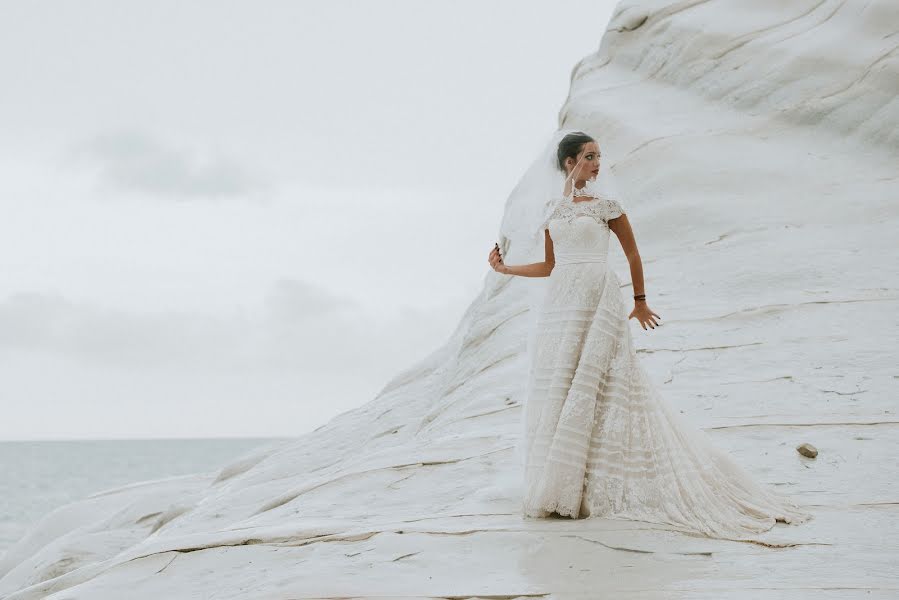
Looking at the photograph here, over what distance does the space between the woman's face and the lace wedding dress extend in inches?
4.9

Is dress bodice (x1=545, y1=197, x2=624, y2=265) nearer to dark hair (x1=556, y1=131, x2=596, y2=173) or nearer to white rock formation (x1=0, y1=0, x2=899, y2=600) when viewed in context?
dark hair (x1=556, y1=131, x2=596, y2=173)

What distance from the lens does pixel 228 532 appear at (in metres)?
5.14

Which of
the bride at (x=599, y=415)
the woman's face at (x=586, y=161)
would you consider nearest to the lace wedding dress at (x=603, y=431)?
the bride at (x=599, y=415)

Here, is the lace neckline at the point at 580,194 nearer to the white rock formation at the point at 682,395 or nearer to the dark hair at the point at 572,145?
the dark hair at the point at 572,145

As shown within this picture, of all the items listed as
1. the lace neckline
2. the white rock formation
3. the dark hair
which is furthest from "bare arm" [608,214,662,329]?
the white rock formation

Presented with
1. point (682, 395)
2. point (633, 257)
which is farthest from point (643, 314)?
point (682, 395)

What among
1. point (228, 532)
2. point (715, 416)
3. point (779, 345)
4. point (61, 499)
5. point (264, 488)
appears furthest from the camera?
point (61, 499)

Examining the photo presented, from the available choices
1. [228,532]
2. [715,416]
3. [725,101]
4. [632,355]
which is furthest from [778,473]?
[725,101]

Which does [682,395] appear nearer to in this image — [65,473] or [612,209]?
[612,209]

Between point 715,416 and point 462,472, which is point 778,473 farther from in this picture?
point 462,472

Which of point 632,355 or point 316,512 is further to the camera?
point 316,512

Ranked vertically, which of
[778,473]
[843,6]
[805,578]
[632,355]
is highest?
[843,6]

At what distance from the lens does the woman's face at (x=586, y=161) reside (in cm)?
482

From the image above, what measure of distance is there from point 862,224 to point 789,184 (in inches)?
38.3
